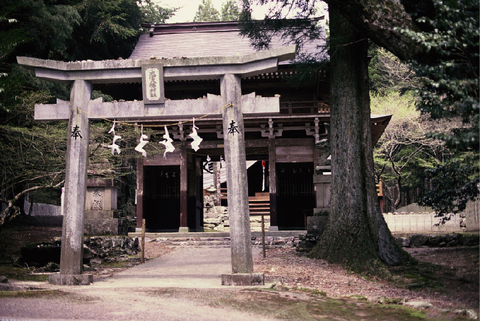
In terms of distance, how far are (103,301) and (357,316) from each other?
3540mm

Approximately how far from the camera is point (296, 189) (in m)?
20.4

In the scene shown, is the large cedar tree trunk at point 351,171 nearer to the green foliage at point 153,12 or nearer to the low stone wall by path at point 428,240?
the low stone wall by path at point 428,240

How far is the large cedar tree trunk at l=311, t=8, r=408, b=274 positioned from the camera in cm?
961

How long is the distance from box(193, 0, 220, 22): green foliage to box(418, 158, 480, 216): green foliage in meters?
37.8

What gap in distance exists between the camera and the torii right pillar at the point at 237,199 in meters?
7.79

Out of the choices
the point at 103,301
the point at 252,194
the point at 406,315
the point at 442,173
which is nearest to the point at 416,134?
the point at 252,194

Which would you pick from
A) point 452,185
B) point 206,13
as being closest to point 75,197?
point 452,185

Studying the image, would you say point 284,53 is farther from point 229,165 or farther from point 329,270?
point 329,270

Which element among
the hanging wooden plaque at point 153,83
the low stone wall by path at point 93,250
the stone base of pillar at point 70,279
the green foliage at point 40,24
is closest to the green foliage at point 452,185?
the hanging wooden plaque at point 153,83

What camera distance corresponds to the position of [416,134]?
22328mm

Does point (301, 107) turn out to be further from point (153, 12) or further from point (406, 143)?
point (153, 12)

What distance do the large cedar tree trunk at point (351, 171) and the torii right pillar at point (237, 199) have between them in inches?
104

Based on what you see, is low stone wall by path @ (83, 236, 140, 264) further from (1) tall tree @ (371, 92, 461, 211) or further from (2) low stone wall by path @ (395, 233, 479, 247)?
(1) tall tree @ (371, 92, 461, 211)

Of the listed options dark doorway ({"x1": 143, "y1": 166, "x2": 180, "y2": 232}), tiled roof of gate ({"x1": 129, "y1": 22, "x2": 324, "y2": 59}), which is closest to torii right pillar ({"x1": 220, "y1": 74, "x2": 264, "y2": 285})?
dark doorway ({"x1": 143, "y1": 166, "x2": 180, "y2": 232})
